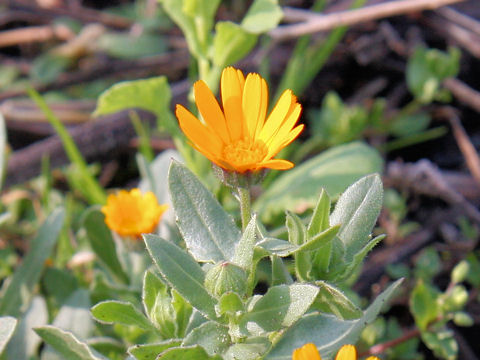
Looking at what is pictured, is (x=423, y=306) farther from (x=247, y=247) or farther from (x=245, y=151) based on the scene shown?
(x=247, y=247)

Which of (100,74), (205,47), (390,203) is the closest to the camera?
(205,47)

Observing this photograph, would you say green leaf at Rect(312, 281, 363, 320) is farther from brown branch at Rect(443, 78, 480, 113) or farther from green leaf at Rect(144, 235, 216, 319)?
brown branch at Rect(443, 78, 480, 113)

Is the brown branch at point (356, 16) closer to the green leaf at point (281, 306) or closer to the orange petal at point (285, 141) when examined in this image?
the orange petal at point (285, 141)

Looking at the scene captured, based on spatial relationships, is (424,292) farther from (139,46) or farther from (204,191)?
(139,46)

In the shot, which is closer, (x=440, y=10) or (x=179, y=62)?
(x=440, y=10)

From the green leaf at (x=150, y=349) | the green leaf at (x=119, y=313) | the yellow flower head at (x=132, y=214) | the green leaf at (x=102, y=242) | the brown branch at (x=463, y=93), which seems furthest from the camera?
the brown branch at (x=463, y=93)

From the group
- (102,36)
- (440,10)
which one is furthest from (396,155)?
(102,36)

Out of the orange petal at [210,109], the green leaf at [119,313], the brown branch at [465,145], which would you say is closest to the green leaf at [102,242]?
the green leaf at [119,313]
